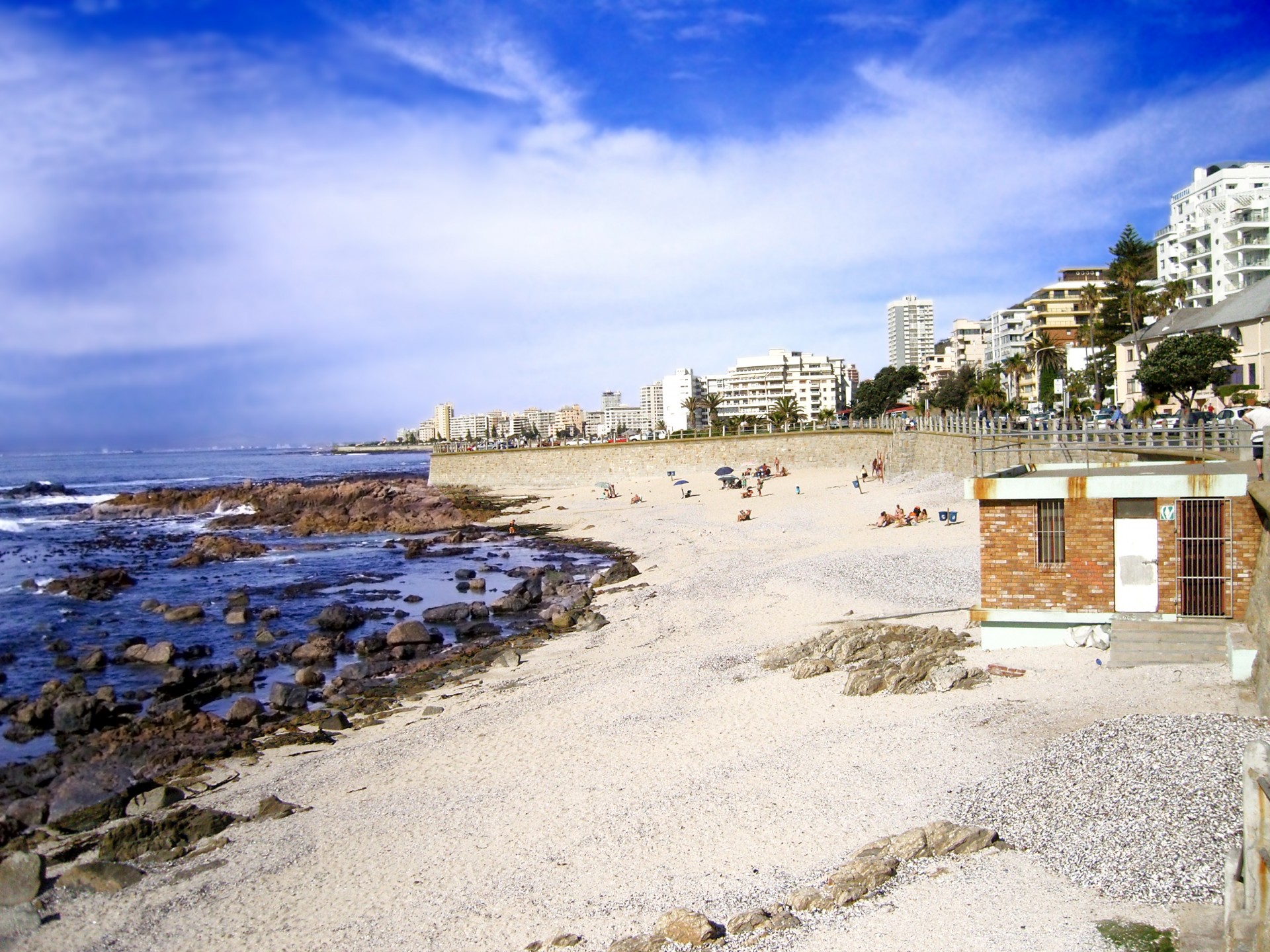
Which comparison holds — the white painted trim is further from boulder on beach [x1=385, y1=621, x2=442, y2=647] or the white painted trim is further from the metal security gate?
boulder on beach [x1=385, y1=621, x2=442, y2=647]

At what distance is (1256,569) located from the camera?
14.1m

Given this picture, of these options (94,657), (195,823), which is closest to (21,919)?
(195,823)

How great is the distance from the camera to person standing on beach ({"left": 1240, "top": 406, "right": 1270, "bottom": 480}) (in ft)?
50.0

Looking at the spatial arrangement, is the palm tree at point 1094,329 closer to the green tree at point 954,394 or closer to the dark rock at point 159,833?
the green tree at point 954,394

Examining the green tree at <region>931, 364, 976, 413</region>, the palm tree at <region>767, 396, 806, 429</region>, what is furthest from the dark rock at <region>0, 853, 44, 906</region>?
the green tree at <region>931, 364, 976, 413</region>

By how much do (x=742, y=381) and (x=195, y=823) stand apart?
164 meters

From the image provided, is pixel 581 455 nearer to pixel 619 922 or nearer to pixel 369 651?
pixel 369 651

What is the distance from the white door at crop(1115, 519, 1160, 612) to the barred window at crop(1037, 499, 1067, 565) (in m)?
0.84

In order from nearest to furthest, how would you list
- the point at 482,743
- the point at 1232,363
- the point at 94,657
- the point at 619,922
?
the point at 619,922
the point at 482,743
the point at 94,657
the point at 1232,363

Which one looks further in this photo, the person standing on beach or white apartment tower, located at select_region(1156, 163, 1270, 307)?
white apartment tower, located at select_region(1156, 163, 1270, 307)

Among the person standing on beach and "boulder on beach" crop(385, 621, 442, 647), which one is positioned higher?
the person standing on beach

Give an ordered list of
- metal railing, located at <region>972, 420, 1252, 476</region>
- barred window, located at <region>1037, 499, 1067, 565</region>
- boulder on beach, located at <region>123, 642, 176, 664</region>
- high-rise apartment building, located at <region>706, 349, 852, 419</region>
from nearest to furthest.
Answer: barred window, located at <region>1037, 499, 1067, 565</region>
metal railing, located at <region>972, 420, 1252, 476</region>
boulder on beach, located at <region>123, 642, 176, 664</region>
high-rise apartment building, located at <region>706, 349, 852, 419</region>

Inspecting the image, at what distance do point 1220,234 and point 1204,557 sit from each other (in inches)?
2736

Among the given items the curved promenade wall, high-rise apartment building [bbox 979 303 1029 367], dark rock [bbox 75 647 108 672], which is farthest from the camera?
high-rise apartment building [bbox 979 303 1029 367]
